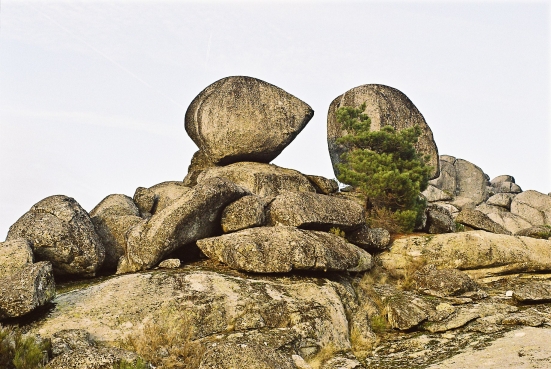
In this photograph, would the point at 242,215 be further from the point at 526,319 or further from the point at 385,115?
the point at 385,115

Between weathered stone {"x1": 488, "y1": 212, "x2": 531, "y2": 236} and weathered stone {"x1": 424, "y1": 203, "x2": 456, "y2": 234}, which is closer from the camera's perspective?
weathered stone {"x1": 424, "y1": 203, "x2": 456, "y2": 234}

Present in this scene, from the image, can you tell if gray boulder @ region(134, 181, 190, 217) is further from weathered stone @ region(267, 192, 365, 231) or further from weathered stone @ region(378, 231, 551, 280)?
weathered stone @ region(378, 231, 551, 280)

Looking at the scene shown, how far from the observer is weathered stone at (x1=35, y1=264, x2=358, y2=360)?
13953 millimetres

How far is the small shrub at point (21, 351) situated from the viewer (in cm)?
1112

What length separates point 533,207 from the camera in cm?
5562

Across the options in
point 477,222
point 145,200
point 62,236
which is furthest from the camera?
point 477,222

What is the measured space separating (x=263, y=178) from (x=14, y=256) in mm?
15523

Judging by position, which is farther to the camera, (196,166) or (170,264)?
(196,166)

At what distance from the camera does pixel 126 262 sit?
19.1 metres

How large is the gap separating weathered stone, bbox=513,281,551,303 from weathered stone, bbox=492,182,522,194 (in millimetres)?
53546

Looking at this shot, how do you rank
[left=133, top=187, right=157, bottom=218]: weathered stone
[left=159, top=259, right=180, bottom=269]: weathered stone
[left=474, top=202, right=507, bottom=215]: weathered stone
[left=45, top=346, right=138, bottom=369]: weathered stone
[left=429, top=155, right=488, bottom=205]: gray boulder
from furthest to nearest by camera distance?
[left=429, top=155, right=488, bottom=205]: gray boulder → [left=474, top=202, right=507, bottom=215]: weathered stone → [left=133, top=187, right=157, bottom=218]: weathered stone → [left=159, top=259, right=180, bottom=269]: weathered stone → [left=45, top=346, right=138, bottom=369]: weathered stone

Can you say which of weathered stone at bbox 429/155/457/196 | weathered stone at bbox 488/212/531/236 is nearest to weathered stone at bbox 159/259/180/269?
weathered stone at bbox 488/212/531/236

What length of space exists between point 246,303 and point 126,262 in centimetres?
604

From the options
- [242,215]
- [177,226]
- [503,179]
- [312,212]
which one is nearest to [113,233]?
[177,226]
